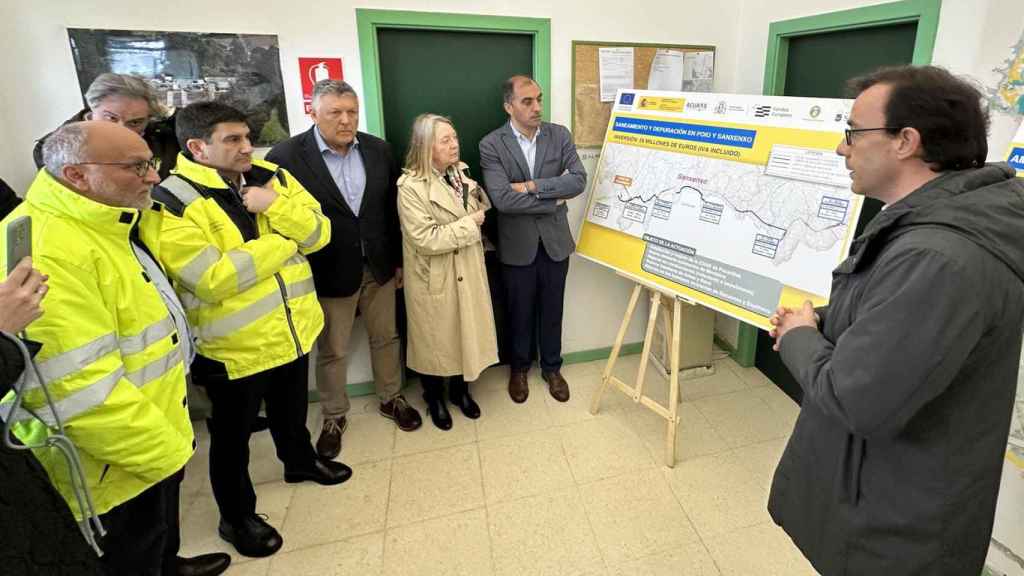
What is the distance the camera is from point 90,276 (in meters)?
1.15

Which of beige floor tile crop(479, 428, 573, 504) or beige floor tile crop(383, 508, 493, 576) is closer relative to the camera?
beige floor tile crop(383, 508, 493, 576)

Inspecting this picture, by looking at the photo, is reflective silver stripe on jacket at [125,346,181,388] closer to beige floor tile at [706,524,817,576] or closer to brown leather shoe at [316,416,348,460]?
brown leather shoe at [316,416,348,460]

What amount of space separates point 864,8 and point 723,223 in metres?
1.12

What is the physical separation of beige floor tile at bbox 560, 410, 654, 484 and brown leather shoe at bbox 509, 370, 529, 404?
353 millimetres

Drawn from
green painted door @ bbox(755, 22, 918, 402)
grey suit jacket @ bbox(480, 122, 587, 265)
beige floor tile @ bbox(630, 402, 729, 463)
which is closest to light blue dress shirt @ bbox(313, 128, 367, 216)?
grey suit jacket @ bbox(480, 122, 587, 265)

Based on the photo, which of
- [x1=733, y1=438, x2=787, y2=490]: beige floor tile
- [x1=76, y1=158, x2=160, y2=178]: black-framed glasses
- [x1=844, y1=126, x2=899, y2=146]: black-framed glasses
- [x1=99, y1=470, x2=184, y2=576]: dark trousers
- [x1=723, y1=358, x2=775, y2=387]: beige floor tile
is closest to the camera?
[x1=844, y1=126, x2=899, y2=146]: black-framed glasses

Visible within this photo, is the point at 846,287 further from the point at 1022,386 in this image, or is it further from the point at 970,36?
the point at 970,36

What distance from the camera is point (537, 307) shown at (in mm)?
3043

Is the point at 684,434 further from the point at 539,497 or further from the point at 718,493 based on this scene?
the point at 539,497

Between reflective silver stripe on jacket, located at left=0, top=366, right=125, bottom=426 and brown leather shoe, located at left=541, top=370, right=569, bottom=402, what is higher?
reflective silver stripe on jacket, located at left=0, top=366, right=125, bottom=426

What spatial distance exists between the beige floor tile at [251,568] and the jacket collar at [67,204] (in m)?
1.38

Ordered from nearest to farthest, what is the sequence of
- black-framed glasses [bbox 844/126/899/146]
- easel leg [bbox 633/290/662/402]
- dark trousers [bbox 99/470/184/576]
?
black-framed glasses [bbox 844/126/899/146] < dark trousers [bbox 99/470/184/576] < easel leg [bbox 633/290/662/402]

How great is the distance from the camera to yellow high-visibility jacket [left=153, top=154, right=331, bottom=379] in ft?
5.10

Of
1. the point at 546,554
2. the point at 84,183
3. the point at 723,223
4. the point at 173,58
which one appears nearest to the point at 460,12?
the point at 173,58
